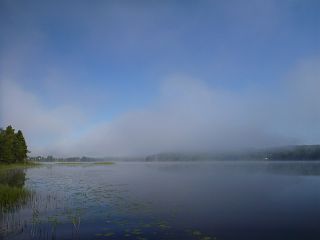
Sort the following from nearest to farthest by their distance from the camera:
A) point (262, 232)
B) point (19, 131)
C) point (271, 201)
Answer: point (262, 232)
point (271, 201)
point (19, 131)

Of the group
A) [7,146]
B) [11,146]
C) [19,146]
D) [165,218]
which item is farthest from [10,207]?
[19,146]

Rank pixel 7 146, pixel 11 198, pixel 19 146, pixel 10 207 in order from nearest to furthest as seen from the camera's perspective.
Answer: pixel 10 207
pixel 11 198
pixel 7 146
pixel 19 146

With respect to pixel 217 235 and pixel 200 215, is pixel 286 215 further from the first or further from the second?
pixel 217 235

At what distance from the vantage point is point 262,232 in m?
20.7

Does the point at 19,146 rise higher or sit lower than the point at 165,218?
higher

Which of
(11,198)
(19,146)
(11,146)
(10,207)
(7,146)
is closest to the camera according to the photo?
(10,207)

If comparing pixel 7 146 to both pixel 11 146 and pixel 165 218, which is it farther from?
pixel 165 218

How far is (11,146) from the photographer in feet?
307

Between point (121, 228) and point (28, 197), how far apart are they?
17421 millimetres

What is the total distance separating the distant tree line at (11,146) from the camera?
295ft

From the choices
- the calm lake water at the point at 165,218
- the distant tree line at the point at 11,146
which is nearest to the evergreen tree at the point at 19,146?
the distant tree line at the point at 11,146

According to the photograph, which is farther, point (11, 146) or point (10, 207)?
point (11, 146)

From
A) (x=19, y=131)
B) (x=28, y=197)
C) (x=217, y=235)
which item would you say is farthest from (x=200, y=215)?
(x=19, y=131)

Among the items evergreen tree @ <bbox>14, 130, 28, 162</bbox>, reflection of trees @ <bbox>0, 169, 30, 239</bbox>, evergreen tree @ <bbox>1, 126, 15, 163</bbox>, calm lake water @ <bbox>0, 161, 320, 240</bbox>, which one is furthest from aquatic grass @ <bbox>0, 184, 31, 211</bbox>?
evergreen tree @ <bbox>14, 130, 28, 162</bbox>
